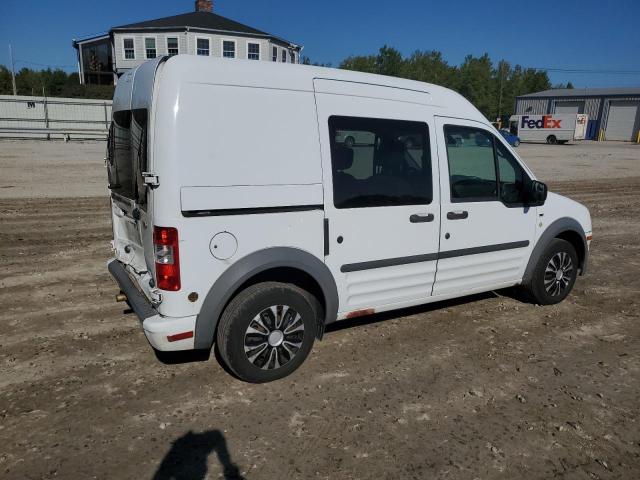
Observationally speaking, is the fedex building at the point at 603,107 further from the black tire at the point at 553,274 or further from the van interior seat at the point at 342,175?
the van interior seat at the point at 342,175

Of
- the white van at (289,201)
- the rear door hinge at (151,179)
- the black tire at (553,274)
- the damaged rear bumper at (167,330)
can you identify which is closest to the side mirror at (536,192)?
the white van at (289,201)

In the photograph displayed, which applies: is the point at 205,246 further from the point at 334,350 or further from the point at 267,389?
the point at 334,350

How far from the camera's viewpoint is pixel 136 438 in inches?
122

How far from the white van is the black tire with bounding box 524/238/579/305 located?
24.3 inches

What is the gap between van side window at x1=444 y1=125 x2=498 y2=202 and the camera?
446 centimetres

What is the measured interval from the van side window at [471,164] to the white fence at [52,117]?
31.6 meters

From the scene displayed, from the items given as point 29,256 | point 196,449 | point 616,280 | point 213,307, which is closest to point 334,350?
point 213,307

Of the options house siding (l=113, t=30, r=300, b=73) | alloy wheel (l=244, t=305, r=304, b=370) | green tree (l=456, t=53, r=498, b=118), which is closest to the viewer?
alloy wheel (l=244, t=305, r=304, b=370)

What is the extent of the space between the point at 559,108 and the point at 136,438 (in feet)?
237

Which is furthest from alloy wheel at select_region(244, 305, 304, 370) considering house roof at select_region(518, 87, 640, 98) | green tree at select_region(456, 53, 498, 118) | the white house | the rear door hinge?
green tree at select_region(456, 53, 498, 118)

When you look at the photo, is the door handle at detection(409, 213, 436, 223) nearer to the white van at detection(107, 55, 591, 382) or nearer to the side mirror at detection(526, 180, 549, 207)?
the white van at detection(107, 55, 591, 382)

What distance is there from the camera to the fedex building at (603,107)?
189 feet

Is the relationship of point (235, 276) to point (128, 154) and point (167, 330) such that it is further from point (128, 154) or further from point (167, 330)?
point (128, 154)

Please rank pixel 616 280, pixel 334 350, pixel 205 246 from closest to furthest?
pixel 205 246
pixel 334 350
pixel 616 280
